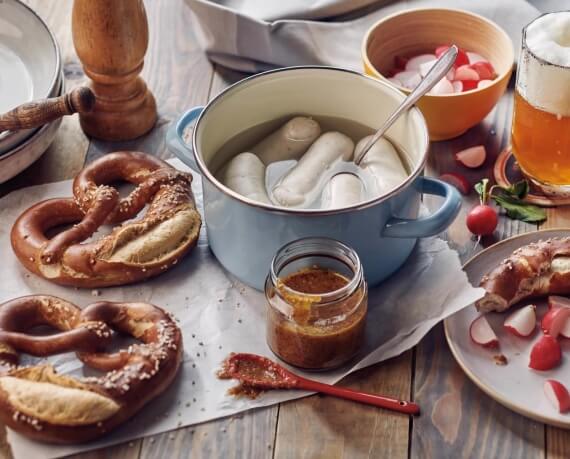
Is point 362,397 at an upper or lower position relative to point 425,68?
lower

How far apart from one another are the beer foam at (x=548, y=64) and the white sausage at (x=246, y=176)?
479mm

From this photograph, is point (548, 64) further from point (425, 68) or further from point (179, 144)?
point (179, 144)

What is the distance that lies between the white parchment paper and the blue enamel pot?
4 centimetres

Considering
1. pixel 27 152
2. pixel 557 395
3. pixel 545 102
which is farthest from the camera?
pixel 27 152

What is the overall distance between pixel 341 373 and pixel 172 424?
0.26 meters

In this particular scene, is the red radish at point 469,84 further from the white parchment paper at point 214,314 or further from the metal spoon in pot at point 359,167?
the white parchment paper at point 214,314

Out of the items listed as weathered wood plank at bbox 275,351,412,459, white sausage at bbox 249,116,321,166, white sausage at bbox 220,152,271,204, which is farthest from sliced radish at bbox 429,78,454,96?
weathered wood plank at bbox 275,351,412,459

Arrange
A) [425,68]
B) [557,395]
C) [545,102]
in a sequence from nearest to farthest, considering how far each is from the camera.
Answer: [557,395] < [545,102] < [425,68]

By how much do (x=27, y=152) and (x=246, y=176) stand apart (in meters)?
0.43

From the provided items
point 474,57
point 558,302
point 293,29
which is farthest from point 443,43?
point 558,302

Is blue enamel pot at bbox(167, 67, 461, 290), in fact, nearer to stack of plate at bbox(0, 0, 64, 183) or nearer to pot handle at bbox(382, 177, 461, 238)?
pot handle at bbox(382, 177, 461, 238)

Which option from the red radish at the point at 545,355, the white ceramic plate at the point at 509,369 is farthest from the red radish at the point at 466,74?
the red radish at the point at 545,355

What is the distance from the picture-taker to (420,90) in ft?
5.36

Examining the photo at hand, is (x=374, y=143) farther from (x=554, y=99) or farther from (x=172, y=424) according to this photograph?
(x=172, y=424)
